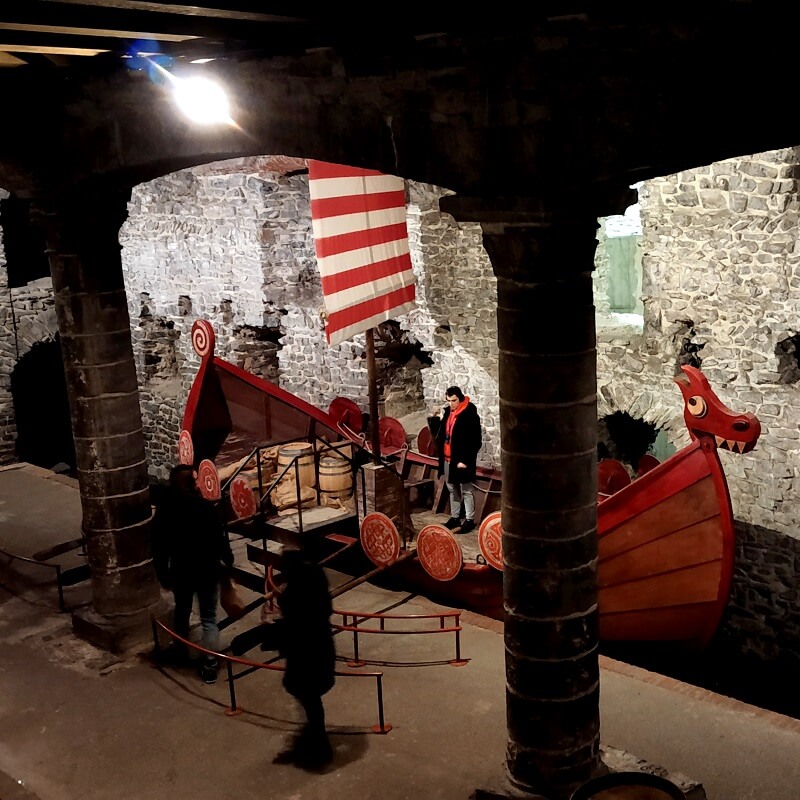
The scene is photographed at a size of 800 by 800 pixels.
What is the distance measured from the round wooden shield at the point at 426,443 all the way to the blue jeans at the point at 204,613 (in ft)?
14.4

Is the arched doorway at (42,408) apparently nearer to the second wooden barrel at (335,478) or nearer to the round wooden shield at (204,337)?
the round wooden shield at (204,337)

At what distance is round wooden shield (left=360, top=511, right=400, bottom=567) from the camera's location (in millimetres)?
8117

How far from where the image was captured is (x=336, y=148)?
5.21m

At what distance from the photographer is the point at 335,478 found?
974 cm

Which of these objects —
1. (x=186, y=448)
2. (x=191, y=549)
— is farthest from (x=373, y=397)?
(x=191, y=549)

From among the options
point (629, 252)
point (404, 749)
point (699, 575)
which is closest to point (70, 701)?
point (404, 749)

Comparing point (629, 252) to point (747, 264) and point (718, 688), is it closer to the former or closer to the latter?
point (747, 264)

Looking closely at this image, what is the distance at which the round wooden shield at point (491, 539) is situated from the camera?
7539mm

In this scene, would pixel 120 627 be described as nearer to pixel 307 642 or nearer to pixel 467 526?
pixel 307 642

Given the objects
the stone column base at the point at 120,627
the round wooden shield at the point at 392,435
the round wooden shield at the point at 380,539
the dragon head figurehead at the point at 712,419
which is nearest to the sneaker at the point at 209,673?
the stone column base at the point at 120,627

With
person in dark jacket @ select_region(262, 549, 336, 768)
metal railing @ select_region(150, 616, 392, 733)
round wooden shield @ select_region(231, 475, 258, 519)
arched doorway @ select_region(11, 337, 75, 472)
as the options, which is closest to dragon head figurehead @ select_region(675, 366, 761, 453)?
metal railing @ select_region(150, 616, 392, 733)

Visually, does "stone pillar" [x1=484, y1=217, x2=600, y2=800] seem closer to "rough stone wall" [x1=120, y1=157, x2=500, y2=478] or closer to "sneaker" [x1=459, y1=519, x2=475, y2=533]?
"sneaker" [x1=459, y1=519, x2=475, y2=533]

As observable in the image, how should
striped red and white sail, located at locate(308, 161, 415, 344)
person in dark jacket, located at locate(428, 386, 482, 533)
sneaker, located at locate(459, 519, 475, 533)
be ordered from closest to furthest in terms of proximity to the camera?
striped red and white sail, located at locate(308, 161, 415, 344) < person in dark jacket, located at locate(428, 386, 482, 533) < sneaker, located at locate(459, 519, 475, 533)

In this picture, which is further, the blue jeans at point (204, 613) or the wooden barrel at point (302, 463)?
the wooden barrel at point (302, 463)
